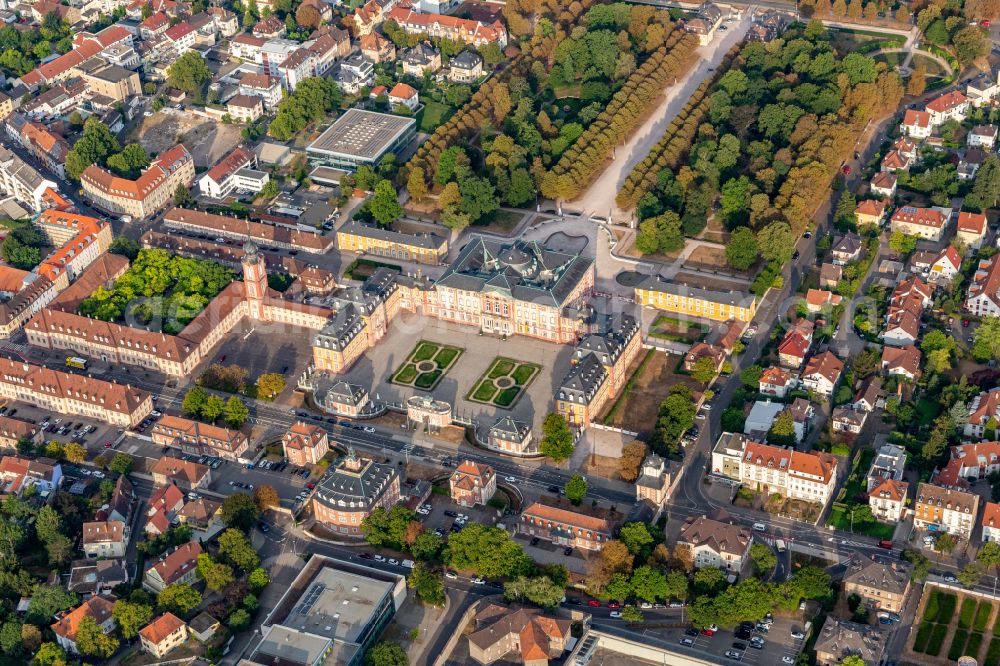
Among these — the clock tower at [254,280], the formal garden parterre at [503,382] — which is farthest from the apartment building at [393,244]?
the formal garden parterre at [503,382]

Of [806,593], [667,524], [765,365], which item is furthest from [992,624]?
[765,365]

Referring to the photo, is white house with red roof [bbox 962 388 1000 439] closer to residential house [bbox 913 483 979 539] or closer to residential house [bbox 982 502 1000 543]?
residential house [bbox 913 483 979 539]

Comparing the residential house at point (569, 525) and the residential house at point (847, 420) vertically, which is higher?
the residential house at point (847, 420)

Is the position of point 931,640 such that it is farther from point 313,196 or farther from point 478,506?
point 313,196

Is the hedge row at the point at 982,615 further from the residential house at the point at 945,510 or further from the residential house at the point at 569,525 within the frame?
the residential house at the point at 569,525

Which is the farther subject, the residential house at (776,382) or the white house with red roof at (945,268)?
the white house with red roof at (945,268)

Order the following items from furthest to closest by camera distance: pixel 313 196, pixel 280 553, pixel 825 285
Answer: pixel 313 196, pixel 825 285, pixel 280 553

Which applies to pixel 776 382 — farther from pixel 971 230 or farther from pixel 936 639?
pixel 971 230
